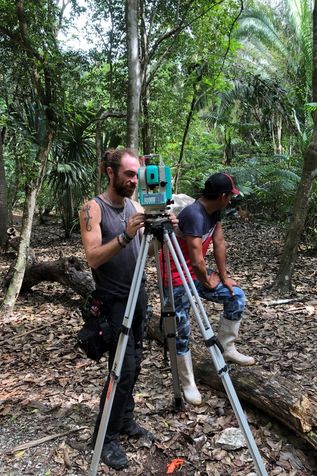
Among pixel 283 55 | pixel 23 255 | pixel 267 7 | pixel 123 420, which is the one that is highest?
pixel 267 7

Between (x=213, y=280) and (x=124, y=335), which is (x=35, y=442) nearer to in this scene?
(x=124, y=335)

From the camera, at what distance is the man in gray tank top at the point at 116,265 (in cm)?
225

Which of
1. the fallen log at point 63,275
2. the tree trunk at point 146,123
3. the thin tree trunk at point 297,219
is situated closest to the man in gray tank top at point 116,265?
the fallen log at point 63,275

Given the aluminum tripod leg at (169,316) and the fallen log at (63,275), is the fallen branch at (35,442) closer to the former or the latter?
the aluminum tripod leg at (169,316)

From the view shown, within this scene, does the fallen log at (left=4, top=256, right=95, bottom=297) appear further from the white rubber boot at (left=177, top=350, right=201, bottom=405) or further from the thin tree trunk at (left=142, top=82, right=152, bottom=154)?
the thin tree trunk at (left=142, top=82, right=152, bottom=154)

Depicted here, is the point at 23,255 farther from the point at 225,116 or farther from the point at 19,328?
the point at 225,116

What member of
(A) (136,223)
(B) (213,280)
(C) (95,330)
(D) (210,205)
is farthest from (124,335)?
(D) (210,205)

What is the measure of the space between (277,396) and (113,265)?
134 cm

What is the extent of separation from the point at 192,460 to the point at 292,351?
1550mm

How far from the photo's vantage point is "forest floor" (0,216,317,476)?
7.84 ft

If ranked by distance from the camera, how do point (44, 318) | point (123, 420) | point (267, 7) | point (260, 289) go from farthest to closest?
1. point (267, 7)
2. point (260, 289)
3. point (44, 318)
4. point (123, 420)

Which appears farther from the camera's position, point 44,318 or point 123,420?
point 44,318

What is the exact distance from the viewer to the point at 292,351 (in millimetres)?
3566

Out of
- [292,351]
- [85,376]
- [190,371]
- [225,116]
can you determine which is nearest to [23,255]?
[85,376]
